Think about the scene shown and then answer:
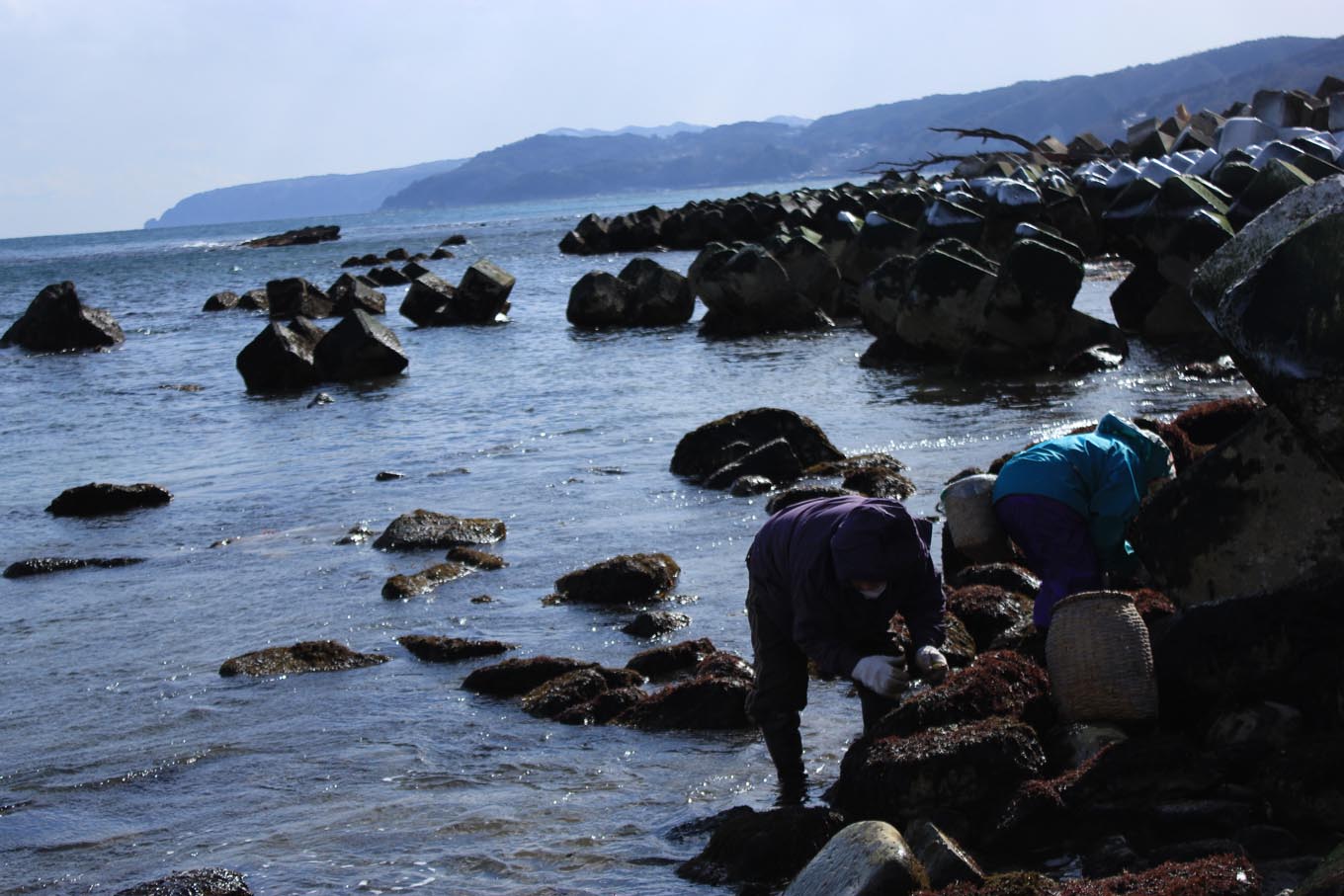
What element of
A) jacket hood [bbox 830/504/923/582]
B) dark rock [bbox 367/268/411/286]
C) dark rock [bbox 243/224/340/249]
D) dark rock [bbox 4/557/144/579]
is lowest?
dark rock [bbox 4/557/144/579]

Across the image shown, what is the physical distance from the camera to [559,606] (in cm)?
923

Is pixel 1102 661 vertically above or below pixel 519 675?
above

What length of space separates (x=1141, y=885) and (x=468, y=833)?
262 centimetres

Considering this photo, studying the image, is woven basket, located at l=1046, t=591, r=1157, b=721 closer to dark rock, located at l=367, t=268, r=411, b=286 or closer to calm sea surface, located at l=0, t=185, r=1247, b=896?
calm sea surface, located at l=0, t=185, r=1247, b=896

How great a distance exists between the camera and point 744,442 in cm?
1307

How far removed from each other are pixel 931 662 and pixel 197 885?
271 cm

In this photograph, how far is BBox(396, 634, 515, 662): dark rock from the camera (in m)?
8.27

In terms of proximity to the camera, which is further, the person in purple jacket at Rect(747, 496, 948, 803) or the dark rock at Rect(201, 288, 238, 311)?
the dark rock at Rect(201, 288, 238, 311)

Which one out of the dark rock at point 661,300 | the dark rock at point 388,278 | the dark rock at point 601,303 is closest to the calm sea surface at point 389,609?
the dark rock at point 661,300

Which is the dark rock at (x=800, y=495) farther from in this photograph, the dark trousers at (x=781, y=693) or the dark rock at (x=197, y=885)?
the dark rock at (x=197, y=885)

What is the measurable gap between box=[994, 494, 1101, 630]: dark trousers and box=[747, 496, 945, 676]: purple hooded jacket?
888 mm

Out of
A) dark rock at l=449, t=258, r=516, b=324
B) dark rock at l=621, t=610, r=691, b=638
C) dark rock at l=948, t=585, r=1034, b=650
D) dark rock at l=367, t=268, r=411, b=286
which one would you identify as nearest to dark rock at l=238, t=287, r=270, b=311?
dark rock at l=367, t=268, r=411, b=286

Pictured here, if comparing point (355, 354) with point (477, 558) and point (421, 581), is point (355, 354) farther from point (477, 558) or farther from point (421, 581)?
point (421, 581)

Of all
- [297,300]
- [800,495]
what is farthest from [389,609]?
[297,300]
